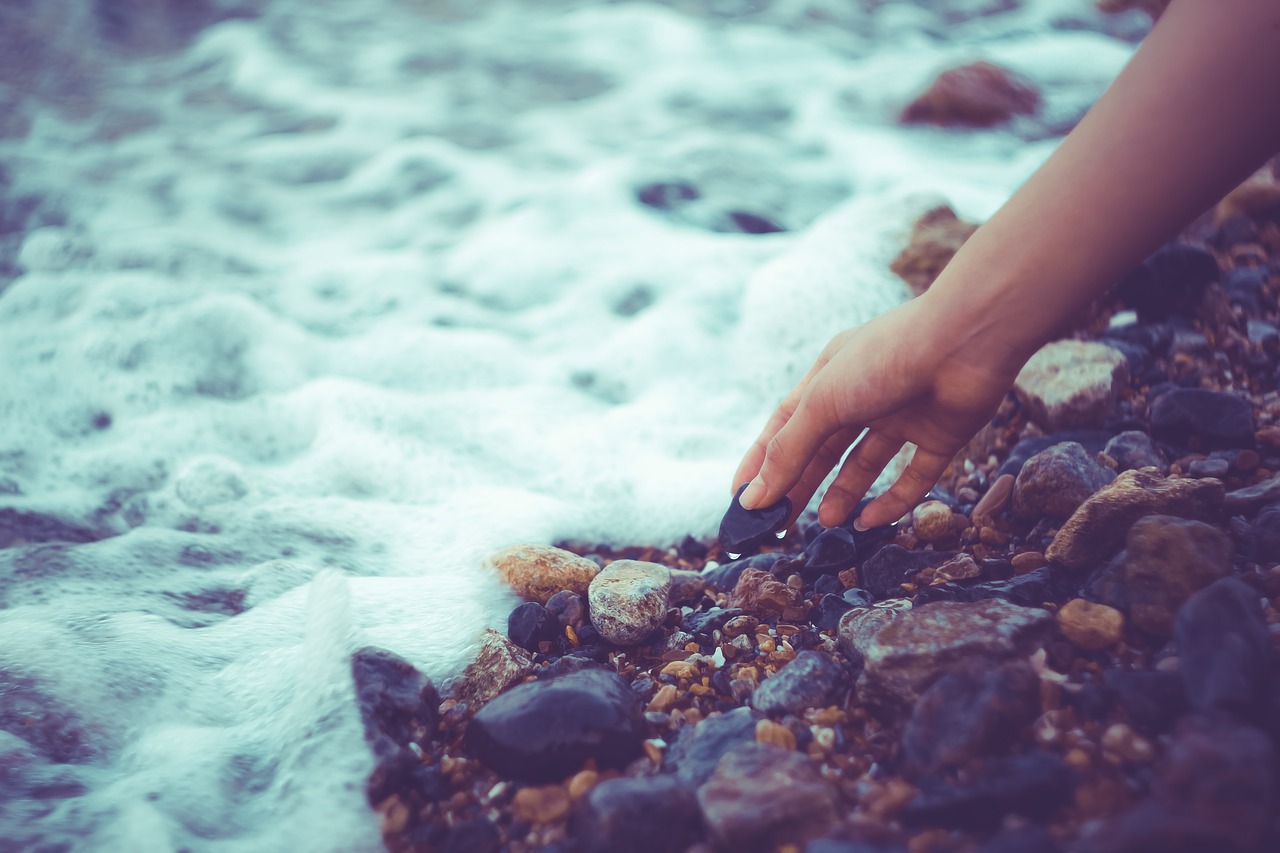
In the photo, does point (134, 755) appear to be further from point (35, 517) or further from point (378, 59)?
point (378, 59)

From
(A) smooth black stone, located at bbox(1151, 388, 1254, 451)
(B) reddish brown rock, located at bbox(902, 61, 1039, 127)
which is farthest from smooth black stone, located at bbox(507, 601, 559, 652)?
(B) reddish brown rock, located at bbox(902, 61, 1039, 127)

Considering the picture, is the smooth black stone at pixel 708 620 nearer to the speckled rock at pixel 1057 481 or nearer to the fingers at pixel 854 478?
the fingers at pixel 854 478

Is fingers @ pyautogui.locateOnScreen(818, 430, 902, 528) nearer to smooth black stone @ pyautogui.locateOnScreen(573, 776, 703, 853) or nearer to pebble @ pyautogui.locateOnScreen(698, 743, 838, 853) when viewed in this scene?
pebble @ pyautogui.locateOnScreen(698, 743, 838, 853)

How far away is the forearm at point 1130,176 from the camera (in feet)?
3.61

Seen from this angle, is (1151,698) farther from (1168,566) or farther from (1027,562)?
(1027,562)

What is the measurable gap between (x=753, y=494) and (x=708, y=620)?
1.03 feet

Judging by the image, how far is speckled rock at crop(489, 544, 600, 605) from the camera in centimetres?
185

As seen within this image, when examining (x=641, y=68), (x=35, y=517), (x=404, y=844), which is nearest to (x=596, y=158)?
(x=641, y=68)

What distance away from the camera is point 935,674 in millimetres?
1302

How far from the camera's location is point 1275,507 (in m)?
1.49

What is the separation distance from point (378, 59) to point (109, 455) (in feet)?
18.1

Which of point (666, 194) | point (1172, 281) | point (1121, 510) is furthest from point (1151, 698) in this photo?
point (666, 194)

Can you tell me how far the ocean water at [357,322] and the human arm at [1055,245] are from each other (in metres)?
0.75

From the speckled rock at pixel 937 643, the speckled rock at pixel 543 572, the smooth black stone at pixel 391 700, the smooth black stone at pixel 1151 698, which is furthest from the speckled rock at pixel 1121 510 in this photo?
the smooth black stone at pixel 391 700
